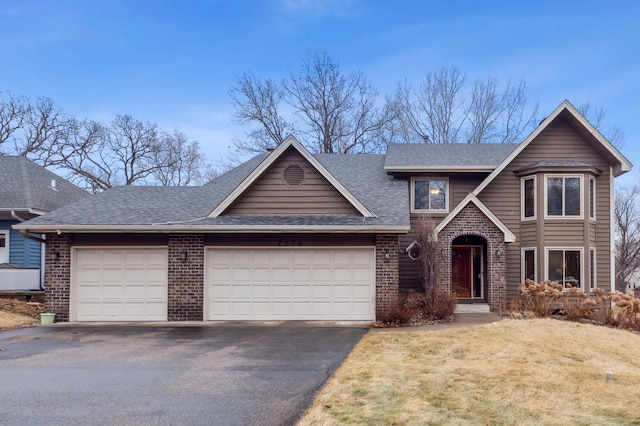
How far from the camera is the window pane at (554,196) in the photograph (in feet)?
55.8

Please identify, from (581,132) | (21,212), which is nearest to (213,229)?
(21,212)

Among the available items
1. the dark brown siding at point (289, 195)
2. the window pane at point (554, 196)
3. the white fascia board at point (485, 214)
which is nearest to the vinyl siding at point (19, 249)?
the dark brown siding at point (289, 195)

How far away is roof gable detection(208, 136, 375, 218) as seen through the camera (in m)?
14.8

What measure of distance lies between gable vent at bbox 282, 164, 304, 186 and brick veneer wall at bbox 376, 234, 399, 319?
111 inches

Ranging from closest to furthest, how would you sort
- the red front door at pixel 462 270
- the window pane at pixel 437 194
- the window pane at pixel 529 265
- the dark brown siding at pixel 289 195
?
the dark brown siding at pixel 289 195, the window pane at pixel 529 265, the window pane at pixel 437 194, the red front door at pixel 462 270

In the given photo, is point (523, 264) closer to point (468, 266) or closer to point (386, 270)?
point (468, 266)

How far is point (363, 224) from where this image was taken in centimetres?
1396

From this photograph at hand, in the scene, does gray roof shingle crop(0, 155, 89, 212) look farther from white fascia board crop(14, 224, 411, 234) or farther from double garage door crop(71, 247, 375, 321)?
double garage door crop(71, 247, 375, 321)

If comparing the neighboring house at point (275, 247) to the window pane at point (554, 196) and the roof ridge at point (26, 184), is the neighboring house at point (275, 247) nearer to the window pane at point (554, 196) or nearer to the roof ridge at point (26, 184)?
the window pane at point (554, 196)

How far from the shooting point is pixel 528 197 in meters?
17.6

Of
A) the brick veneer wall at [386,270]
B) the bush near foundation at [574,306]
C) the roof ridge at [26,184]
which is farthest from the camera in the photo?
the roof ridge at [26,184]

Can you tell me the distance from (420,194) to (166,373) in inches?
489

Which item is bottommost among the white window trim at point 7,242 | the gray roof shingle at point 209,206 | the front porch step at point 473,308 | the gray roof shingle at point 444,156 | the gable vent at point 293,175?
the front porch step at point 473,308

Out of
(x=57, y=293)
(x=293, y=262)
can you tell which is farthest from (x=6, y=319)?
(x=293, y=262)
